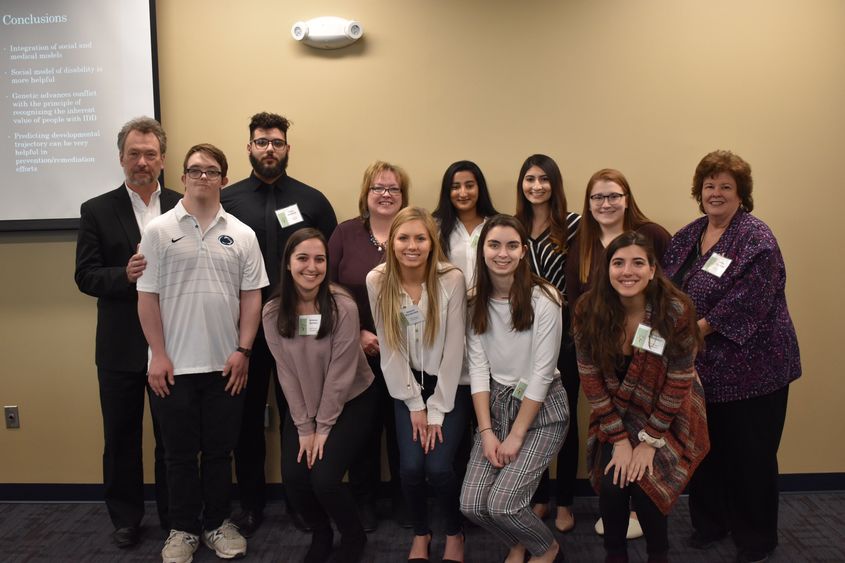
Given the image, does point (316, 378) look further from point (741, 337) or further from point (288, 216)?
point (741, 337)

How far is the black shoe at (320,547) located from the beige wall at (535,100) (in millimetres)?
1612

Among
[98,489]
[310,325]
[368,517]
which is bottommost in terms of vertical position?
[98,489]

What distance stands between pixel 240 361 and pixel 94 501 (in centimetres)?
145

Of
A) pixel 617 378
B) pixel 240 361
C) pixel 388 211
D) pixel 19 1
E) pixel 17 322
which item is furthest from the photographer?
pixel 17 322

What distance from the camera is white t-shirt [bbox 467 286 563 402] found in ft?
7.21

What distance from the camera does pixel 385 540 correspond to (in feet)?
8.48

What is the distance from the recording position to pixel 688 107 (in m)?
2.94

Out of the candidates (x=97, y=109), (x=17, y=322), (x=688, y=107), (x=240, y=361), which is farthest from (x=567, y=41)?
(x=17, y=322)

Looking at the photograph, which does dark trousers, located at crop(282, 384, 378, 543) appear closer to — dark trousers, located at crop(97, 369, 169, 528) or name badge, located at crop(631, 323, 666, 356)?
dark trousers, located at crop(97, 369, 169, 528)

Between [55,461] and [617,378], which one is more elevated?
[617,378]

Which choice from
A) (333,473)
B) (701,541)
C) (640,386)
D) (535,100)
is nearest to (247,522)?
(333,473)

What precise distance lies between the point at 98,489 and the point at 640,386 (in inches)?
109

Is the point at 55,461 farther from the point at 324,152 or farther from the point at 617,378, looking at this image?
the point at 617,378

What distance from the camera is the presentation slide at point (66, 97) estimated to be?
9.44 ft
